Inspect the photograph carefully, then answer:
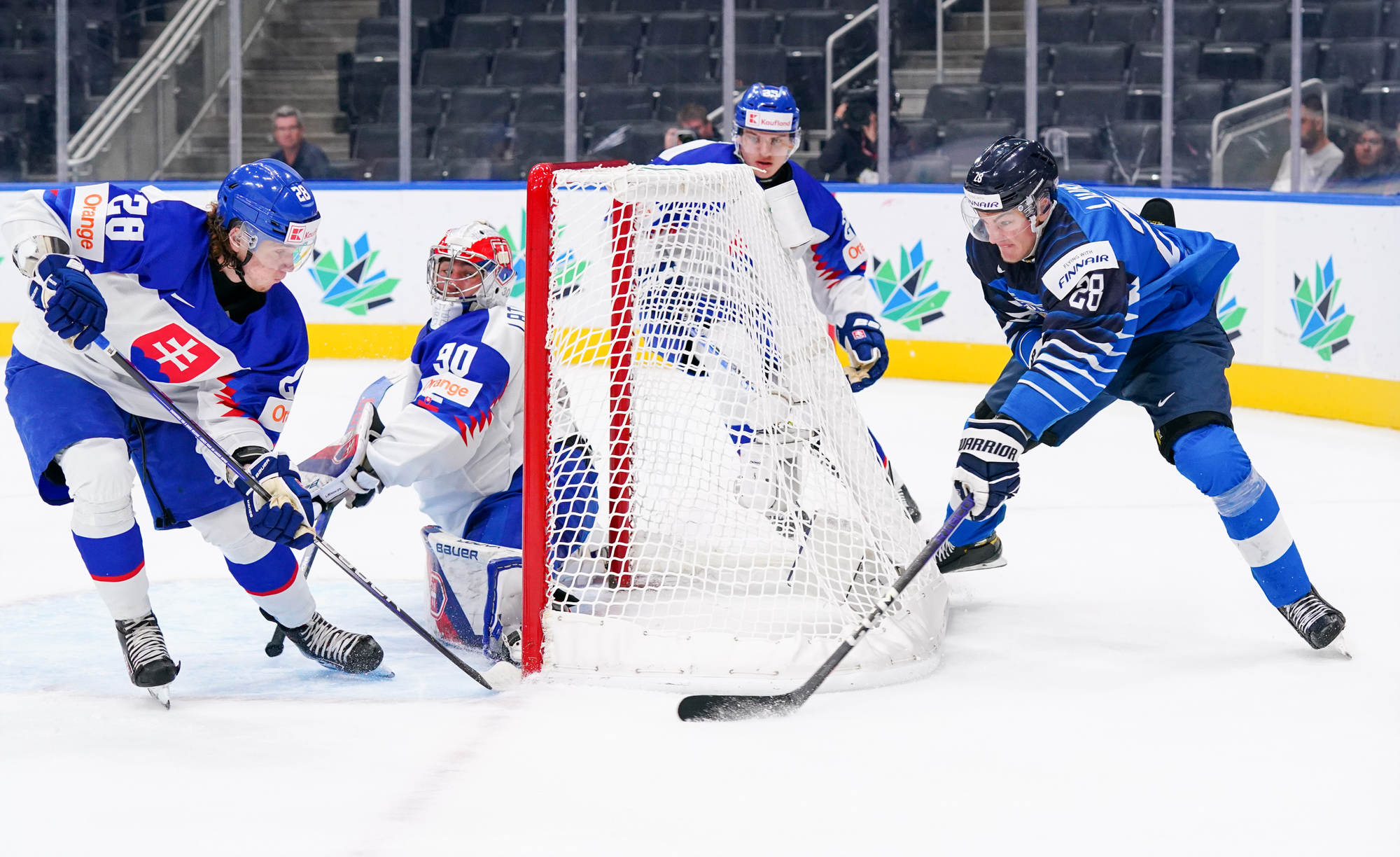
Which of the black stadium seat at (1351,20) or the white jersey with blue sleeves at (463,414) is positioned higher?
the black stadium seat at (1351,20)

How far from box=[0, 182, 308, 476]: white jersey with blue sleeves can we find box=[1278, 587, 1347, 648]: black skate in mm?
1847

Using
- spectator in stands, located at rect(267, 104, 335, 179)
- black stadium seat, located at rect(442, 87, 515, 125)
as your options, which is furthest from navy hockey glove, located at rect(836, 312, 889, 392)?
spectator in stands, located at rect(267, 104, 335, 179)

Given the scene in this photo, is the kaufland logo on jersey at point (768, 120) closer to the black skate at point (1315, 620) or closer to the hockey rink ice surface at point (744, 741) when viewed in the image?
the hockey rink ice surface at point (744, 741)

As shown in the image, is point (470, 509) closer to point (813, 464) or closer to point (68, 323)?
point (813, 464)

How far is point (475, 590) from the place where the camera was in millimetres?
2873

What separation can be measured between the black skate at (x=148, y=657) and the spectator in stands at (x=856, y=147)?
16.7ft

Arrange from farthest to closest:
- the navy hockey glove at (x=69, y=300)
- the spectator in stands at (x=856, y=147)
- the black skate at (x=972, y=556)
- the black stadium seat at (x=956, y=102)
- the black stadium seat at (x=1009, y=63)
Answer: the spectator in stands at (x=856, y=147)
the black stadium seat at (x=956, y=102)
the black stadium seat at (x=1009, y=63)
the black skate at (x=972, y=556)
the navy hockey glove at (x=69, y=300)

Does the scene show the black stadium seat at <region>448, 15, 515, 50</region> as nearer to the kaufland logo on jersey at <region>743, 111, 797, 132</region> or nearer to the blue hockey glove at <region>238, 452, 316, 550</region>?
the kaufland logo on jersey at <region>743, 111, 797, 132</region>

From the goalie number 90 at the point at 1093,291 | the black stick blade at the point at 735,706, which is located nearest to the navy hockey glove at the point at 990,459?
the goalie number 90 at the point at 1093,291

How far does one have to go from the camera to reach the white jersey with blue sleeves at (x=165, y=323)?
8.38 ft

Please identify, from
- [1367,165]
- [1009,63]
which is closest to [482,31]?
[1009,63]

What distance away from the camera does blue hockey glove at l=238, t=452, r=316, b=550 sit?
2.55 meters

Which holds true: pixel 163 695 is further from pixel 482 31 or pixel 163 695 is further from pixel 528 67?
pixel 482 31

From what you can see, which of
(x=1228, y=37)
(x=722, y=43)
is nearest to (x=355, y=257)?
(x=722, y=43)
